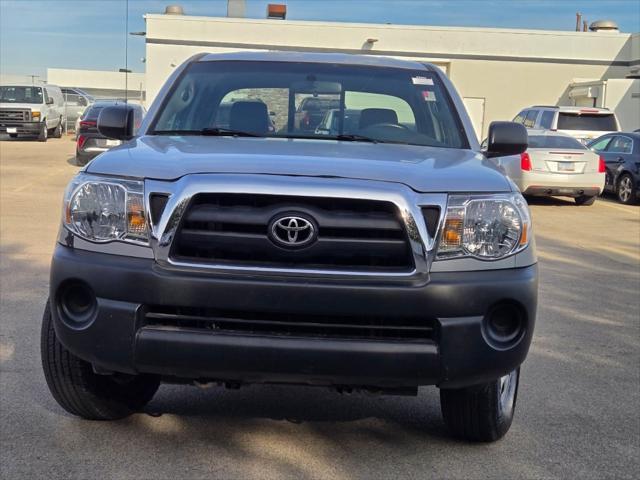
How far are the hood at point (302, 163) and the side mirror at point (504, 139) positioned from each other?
0.57m

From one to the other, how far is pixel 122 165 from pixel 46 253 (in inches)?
254

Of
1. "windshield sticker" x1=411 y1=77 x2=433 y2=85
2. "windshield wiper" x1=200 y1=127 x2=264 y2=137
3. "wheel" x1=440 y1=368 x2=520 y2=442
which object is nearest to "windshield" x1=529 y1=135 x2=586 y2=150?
"windshield sticker" x1=411 y1=77 x2=433 y2=85

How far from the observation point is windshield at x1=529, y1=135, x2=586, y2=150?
57.2 feet

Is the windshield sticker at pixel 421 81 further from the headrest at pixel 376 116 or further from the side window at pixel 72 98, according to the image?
the side window at pixel 72 98

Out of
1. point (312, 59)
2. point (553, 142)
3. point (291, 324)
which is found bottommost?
point (291, 324)

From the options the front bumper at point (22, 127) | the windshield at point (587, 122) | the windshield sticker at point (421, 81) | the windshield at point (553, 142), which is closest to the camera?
the windshield sticker at point (421, 81)

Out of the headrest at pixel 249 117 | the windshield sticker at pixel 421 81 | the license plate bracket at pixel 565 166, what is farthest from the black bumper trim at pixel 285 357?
the license plate bracket at pixel 565 166

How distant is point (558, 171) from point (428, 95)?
12.3m

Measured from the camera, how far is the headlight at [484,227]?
144 inches

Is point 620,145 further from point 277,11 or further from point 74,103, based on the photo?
point 74,103

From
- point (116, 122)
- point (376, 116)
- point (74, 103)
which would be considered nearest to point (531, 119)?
point (376, 116)

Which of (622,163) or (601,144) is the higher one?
(601,144)

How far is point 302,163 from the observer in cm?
377

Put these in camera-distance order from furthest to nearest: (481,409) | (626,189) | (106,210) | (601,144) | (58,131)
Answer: (58,131) < (601,144) < (626,189) < (481,409) < (106,210)
